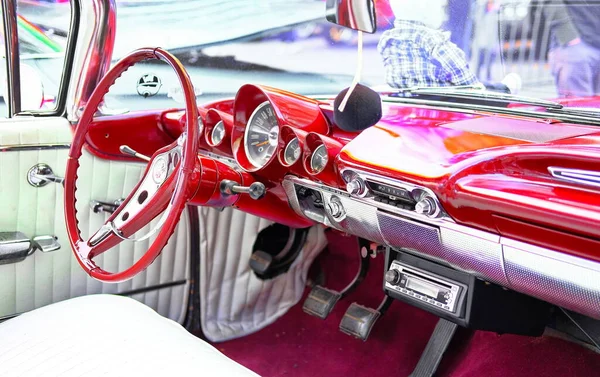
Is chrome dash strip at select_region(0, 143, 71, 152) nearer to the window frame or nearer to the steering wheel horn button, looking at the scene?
the window frame

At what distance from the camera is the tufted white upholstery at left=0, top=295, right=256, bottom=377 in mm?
1528

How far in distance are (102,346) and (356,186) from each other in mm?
779

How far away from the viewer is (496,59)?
6.25ft

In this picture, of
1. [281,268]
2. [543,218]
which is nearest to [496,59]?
[543,218]

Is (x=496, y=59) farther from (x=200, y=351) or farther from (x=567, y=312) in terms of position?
(x=200, y=351)

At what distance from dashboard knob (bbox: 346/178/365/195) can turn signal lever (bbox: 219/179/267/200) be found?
24 centimetres

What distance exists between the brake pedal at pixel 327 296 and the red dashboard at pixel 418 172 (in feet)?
1.27

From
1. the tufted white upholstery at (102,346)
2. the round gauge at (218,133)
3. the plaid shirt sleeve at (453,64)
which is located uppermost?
the plaid shirt sleeve at (453,64)

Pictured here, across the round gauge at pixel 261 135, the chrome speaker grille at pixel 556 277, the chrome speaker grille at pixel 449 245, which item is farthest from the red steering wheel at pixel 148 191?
the chrome speaker grille at pixel 556 277

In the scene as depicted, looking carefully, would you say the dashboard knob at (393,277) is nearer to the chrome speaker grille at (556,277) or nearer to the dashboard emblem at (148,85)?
the chrome speaker grille at (556,277)

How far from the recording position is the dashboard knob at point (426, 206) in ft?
5.21

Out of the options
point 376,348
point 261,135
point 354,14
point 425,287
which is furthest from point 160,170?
point 376,348

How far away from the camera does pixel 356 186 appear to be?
1786 millimetres

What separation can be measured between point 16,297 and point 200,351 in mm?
921
